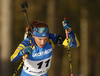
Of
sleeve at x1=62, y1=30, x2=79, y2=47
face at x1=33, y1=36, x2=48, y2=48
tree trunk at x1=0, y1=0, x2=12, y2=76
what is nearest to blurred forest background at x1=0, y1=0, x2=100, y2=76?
tree trunk at x1=0, y1=0, x2=12, y2=76

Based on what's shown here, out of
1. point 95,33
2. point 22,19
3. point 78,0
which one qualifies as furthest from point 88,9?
point 22,19

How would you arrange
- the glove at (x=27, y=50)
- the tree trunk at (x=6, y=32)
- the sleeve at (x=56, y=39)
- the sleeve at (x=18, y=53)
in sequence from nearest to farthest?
the glove at (x=27, y=50) < the sleeve at (x=18, y=53) < the sleeve at (x=56, y=39) < the tree trunk at (x=6, y=32)

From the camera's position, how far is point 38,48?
5.41 metres

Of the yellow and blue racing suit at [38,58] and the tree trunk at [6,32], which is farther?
the tree trunk at [6,32]

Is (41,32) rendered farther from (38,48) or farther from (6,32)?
(6,32)

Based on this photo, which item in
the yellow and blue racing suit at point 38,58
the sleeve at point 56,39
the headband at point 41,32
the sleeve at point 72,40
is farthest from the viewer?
the sleeve at point 56,39

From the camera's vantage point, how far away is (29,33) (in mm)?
5621

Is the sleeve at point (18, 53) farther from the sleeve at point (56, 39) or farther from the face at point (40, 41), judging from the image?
the sleeve at point (56, 39)

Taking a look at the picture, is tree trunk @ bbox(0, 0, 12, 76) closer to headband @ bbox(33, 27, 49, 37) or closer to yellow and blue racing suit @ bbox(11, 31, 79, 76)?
yellow and blue racing suit @ bbox(11, 31, 79, 76)

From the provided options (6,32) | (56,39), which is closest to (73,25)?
(6,32)

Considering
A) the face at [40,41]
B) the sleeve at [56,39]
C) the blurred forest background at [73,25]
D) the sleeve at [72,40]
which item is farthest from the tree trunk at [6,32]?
the blurred forest background at [73,25]

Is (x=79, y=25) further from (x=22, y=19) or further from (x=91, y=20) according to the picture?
(x=22, y=19)

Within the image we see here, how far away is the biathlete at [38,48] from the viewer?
17.3 ft

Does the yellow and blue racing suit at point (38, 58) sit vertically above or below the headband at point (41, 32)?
below
